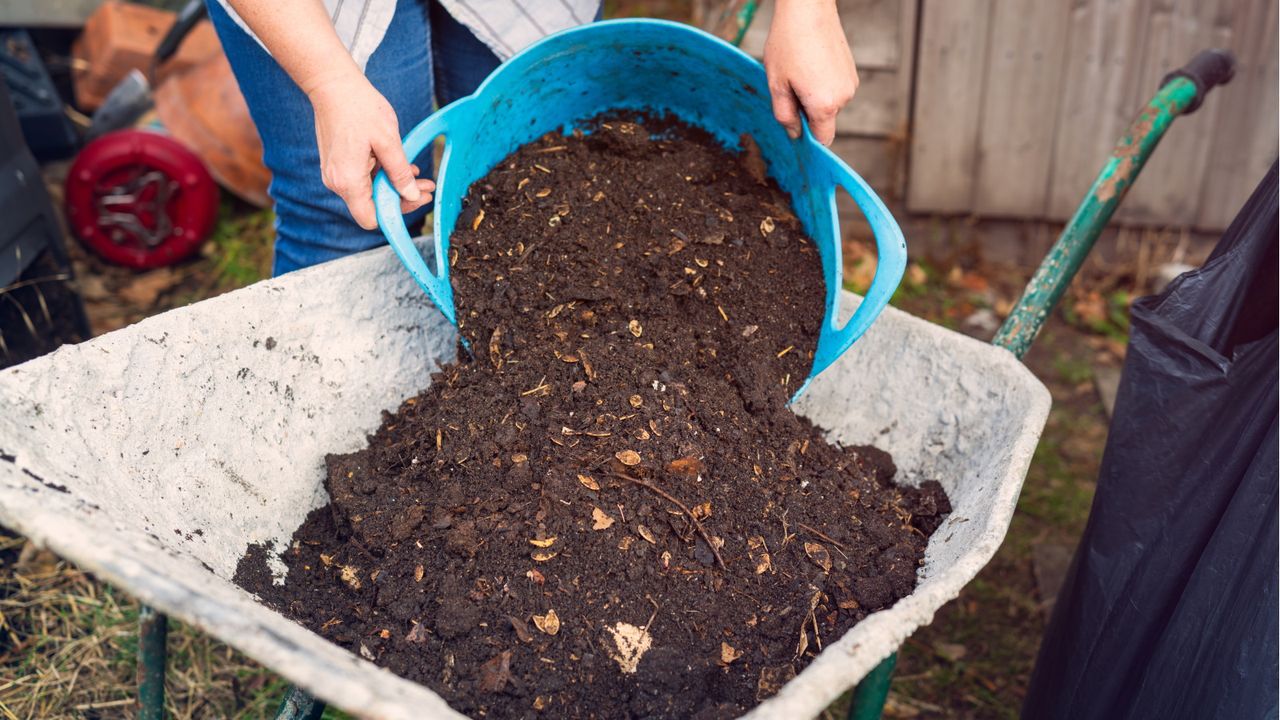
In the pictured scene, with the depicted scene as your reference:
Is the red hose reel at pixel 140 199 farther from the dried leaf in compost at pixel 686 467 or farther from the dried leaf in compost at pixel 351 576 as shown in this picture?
the dried leaf in compost at pixel 686 467

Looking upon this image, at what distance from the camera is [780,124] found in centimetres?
148

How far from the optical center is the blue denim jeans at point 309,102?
1.52m

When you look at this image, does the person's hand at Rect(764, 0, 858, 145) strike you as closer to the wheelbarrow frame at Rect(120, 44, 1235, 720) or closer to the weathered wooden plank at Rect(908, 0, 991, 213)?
the wheelbarrow frame at Rect(120, 44, 1235, 720)

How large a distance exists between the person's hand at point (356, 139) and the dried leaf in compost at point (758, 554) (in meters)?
0.63

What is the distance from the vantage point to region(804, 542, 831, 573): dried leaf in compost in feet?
4.00

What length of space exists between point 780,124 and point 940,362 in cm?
42

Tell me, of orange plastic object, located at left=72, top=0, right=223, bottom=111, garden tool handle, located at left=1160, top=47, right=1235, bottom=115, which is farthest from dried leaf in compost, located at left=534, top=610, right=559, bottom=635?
orange plastic object, located at left=72, top=0, right=223, bottom=111

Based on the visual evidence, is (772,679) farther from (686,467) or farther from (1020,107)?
(1020,107)

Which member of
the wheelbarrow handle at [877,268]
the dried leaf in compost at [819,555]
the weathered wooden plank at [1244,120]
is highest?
the wheelbarrow handle at [877,268]

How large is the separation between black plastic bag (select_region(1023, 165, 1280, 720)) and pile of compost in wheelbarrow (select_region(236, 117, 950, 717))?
271 mm

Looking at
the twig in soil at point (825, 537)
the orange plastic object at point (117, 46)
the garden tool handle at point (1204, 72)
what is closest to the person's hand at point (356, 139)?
the twig in soil at point (825, 537)

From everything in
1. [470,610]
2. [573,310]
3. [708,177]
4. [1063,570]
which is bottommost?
→ [1063,570]

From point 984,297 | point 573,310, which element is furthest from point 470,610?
point 984,297

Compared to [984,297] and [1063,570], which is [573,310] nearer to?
[1063,570]
